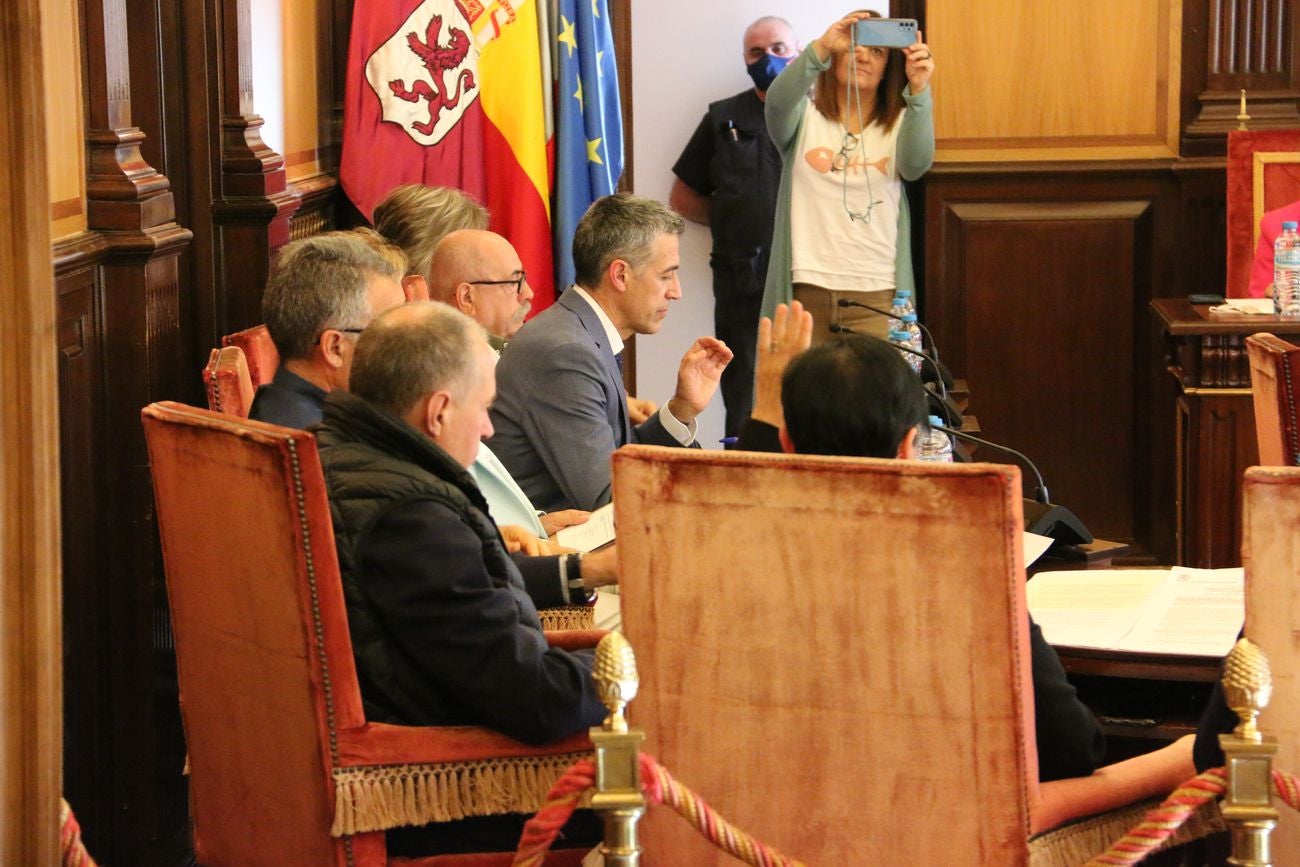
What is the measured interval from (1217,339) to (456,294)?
1.80 m

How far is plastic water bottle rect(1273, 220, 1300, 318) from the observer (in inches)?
158

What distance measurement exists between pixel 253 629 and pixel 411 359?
361 millimetres

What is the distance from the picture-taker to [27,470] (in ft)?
4.01

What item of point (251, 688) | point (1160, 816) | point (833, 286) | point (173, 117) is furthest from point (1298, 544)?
point (833, 286)

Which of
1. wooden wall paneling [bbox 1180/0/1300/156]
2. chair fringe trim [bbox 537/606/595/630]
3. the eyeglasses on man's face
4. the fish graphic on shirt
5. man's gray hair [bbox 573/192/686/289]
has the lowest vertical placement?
chair fringe trim [bbox 537/606/595/630]

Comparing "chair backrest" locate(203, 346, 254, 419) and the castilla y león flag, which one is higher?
the castilla y león flag

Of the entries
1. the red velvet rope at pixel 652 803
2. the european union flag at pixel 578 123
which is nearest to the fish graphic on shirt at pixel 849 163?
the european union flag at pixel 578 123

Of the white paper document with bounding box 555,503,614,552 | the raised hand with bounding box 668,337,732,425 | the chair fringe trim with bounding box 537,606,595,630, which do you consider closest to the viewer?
the chair fringe trim with bounding box 537,606,595,630

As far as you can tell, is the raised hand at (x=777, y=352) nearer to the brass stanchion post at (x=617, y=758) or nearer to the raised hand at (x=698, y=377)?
the brass stanchion post at (x=617, y=758)

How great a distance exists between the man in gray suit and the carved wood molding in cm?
182

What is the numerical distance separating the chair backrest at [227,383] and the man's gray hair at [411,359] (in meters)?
0.53

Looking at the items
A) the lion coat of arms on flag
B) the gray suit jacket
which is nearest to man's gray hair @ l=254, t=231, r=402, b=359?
the gray suit jacket

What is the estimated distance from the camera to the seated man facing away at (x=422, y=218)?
3709 mm

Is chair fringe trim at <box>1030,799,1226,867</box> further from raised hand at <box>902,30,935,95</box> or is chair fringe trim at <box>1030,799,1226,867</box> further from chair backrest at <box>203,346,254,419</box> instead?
raised hand at <box>902,30,935,95</box>
